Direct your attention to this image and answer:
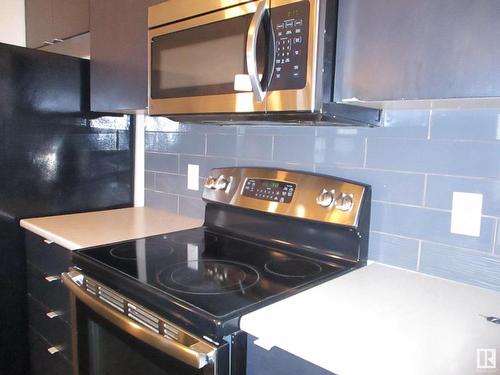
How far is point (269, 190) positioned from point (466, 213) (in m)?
0.59

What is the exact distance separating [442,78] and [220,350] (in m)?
0.70

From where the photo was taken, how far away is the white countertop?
642 millimetres

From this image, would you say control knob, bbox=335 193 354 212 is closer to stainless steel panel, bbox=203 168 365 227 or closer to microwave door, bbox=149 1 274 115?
stainless steel panel, bbox=203 168 365 227

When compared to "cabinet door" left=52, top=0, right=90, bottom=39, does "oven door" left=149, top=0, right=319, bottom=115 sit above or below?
below

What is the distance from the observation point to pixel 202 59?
1.10 m

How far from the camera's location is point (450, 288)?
990 mm

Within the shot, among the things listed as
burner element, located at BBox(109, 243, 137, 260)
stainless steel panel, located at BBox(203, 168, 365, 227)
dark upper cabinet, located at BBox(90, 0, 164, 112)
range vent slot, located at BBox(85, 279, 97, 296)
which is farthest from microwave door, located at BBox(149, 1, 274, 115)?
range vent slot, located at BBox(85, 279, 97, 296)

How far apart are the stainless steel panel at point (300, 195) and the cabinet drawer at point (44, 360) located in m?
0.85

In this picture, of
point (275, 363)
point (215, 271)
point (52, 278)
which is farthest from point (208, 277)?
point (52, 278)

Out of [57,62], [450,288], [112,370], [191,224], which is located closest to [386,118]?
[450,288]

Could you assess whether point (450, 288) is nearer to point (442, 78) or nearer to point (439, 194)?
point (439, 194)

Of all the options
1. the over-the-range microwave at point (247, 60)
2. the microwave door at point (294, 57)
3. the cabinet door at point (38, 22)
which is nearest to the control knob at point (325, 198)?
the over-the-range microwave at point (247, 60)

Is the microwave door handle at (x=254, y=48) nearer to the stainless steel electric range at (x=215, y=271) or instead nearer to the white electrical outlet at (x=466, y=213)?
the stainless steel electric range at (x=215, y=271)

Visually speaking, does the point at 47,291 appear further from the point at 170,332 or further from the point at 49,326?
the point at 170,332
